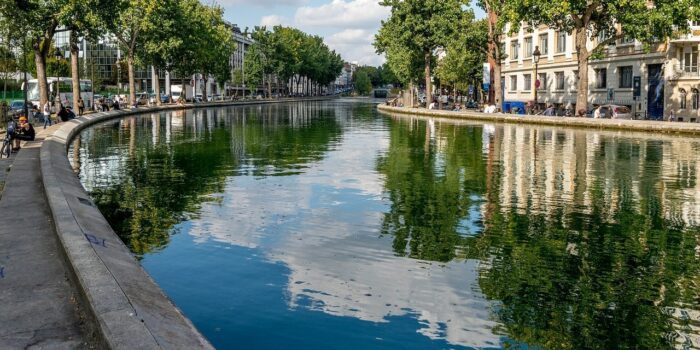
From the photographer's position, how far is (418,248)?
1127 cm

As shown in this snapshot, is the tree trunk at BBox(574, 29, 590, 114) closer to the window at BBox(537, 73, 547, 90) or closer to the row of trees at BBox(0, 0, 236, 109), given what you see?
the window at BBox(537, 73, 547, 90)

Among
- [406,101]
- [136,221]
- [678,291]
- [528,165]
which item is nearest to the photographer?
[678,291]

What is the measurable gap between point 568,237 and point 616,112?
42.5 meters

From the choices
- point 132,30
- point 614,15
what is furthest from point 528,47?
point 132,30

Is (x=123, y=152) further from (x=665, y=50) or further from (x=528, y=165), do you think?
(x=665, y=50)

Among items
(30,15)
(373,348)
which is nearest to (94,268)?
(373,348)

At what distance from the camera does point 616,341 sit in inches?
282

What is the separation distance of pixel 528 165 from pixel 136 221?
525 inches

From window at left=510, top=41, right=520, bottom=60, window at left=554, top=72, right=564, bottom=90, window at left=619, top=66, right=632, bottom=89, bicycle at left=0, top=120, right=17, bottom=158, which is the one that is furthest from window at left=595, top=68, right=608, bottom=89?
bicycle at left=0, top=120, right=17, bottom=158

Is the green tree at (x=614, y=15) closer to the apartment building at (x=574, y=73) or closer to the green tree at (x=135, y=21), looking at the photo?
the apartment building at (x=574, y=73)

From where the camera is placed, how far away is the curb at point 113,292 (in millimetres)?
5902

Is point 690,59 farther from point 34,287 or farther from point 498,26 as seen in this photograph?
point 34,287

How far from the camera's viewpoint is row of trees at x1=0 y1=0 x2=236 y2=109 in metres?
47.6

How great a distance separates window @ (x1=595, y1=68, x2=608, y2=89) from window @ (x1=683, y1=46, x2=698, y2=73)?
27.9 feet
